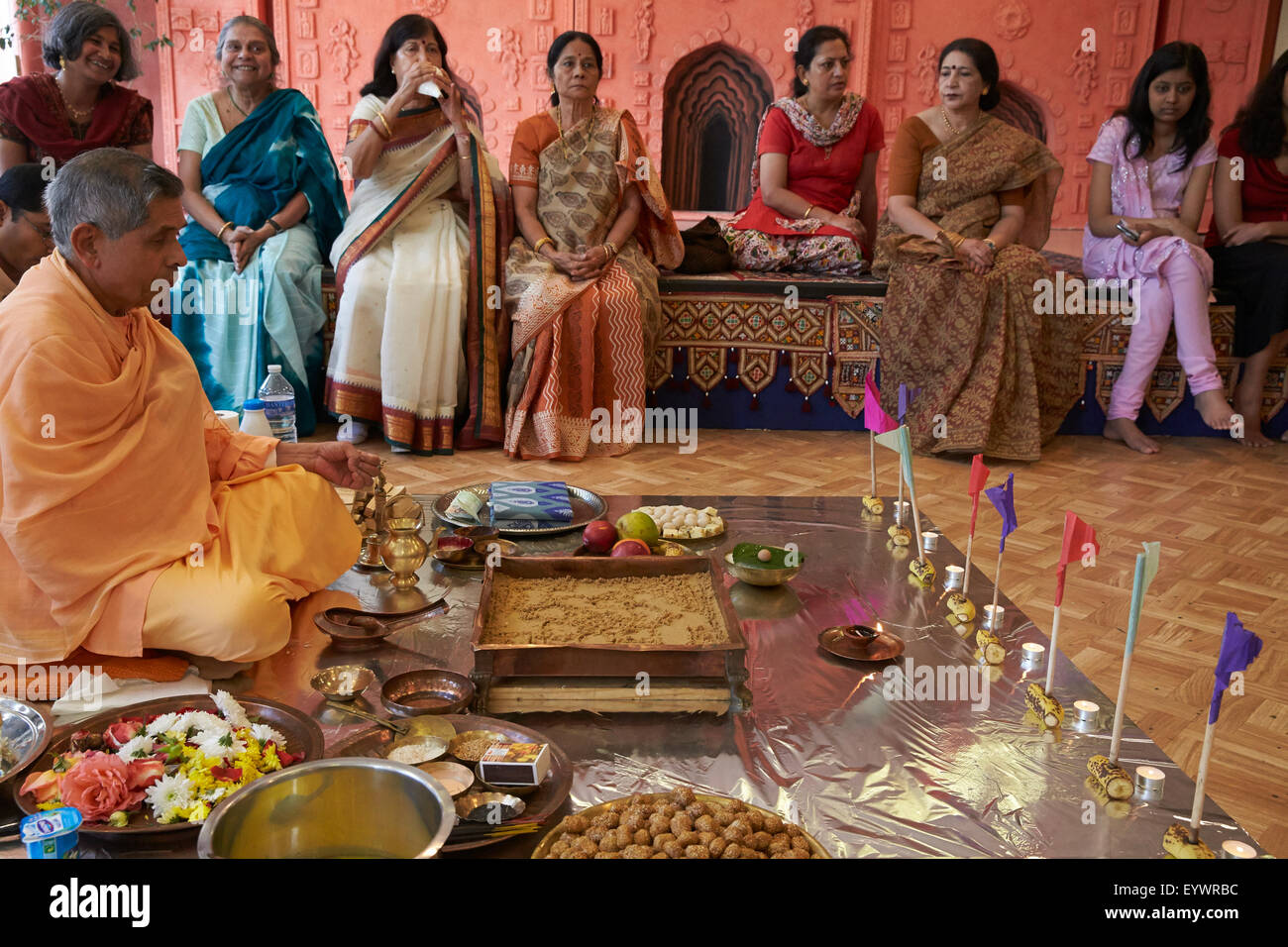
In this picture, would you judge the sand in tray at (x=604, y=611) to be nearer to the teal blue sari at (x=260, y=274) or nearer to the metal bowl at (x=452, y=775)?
the metal bowl at (x=452, y=775)

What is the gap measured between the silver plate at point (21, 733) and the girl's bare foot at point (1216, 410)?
191 inches

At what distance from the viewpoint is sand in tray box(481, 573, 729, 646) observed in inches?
74.1

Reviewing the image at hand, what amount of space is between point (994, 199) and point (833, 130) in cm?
85

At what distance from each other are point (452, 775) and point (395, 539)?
0.83 m

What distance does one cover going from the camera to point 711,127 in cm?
948

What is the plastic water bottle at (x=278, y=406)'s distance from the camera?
3.74 meters

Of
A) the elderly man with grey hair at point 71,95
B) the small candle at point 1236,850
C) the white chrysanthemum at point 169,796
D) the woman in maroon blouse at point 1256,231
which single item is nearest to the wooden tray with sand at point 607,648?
the white chrysanthemum at point 169,796

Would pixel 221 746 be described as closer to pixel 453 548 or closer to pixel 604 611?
pixel 604 611

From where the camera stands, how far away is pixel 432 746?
161 cm

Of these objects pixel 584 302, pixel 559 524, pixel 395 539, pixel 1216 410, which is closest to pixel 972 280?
pixel 1216 410

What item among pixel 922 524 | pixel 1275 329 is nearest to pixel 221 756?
pixel 922 524
